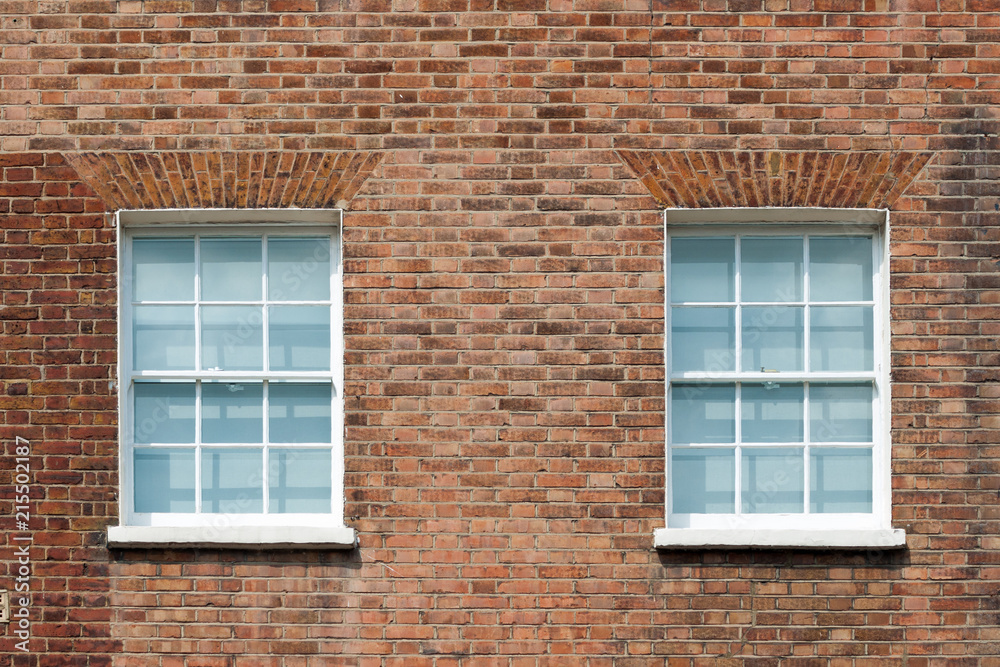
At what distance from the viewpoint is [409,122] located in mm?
4938

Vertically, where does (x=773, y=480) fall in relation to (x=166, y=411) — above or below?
below

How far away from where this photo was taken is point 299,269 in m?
5.06

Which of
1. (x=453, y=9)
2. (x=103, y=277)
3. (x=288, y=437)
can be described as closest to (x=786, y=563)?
(x=288, y=437)

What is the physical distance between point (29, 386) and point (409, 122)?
2585 mm

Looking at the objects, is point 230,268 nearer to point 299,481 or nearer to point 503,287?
point 299,481

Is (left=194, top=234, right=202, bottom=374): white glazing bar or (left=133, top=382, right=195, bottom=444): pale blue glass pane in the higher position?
(left=194, top=234, right=202, bottom=374): white glazing bar

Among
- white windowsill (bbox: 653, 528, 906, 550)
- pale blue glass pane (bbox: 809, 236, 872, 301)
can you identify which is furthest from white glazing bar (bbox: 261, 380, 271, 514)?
pale blue glass pane (bbox: 809, 236, 872, 301)

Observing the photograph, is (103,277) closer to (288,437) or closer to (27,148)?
(27,148)

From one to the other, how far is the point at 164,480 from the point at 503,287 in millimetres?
2239

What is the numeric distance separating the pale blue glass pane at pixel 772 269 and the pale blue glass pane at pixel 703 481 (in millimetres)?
928

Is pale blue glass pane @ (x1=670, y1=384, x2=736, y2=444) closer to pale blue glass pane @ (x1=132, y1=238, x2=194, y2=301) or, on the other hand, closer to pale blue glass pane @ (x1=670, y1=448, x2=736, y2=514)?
pale blue glass pane @ (x1=670, y1=448, x2=736, y2=514)

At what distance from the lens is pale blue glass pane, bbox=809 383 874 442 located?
5.01 m

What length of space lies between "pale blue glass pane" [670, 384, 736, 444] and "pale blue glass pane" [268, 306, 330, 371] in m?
2.03

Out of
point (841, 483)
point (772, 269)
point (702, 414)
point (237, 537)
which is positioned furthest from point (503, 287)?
point (841, 483)
